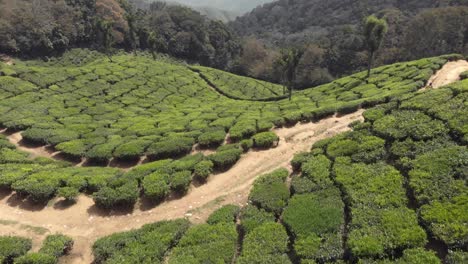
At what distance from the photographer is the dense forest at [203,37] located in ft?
221

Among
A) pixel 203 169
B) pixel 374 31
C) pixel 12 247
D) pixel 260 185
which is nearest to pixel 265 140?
pixel 203 169

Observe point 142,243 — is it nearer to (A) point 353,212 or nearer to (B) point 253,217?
(B) point 253,217

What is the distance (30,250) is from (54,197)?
411 cm

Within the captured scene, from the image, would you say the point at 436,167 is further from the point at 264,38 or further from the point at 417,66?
the point at 264,38

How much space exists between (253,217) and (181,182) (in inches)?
190

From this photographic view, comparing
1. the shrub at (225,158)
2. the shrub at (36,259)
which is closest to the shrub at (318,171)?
the shrub at (225,158)

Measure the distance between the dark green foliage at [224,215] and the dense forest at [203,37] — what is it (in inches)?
1393

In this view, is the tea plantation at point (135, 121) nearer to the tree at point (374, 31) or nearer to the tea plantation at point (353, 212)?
the tea plantation at point (353, 212)

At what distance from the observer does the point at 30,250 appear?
1425 cm

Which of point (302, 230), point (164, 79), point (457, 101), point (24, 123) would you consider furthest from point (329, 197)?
point (164, 79)

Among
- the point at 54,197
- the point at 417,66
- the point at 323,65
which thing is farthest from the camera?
the point at 323,65

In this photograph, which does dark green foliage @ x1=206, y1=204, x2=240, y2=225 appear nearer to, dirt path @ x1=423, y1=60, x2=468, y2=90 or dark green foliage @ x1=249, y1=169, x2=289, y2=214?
dark green foliage @ x1=249, y1=169, x2=289, y2=214

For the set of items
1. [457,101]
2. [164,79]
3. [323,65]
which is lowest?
[323,65]

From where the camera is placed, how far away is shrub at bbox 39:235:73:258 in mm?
13742
